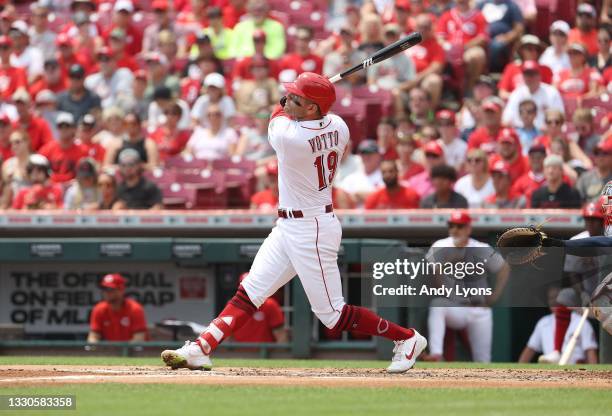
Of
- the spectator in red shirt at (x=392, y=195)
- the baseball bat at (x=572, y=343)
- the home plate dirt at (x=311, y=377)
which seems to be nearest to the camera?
the home plate dirt at (x=311, y=377)

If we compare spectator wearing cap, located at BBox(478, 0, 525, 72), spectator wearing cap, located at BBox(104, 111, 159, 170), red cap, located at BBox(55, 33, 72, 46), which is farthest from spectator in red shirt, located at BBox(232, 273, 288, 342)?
red cap, located at BBox(55, 33, 72, 46)

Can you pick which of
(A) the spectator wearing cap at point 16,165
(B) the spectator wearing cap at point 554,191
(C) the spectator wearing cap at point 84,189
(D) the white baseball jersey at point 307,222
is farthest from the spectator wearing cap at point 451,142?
(D) the white baseball jersey at point 307,222

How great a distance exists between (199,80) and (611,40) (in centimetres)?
464

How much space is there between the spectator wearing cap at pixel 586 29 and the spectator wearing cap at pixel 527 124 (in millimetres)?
1516

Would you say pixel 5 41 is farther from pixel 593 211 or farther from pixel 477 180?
pixel 593 211

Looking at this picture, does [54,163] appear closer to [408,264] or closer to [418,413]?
[408,264]

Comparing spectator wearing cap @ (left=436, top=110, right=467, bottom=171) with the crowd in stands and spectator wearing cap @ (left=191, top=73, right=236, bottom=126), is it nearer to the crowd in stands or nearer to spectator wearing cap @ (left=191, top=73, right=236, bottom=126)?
the crowd in stands

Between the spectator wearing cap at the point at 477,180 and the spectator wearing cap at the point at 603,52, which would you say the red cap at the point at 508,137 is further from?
the spectator wearing cap at the point at 603,52

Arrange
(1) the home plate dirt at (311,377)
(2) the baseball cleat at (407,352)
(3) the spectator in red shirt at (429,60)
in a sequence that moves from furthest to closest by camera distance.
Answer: (3) the spectator in red shirt at (429,60)
(2) the baseball cleat at (407,352)
(1) the home plate dirt at (311,377)

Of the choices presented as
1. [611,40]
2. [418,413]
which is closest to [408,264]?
[418,413]

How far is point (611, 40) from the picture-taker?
42.6ft

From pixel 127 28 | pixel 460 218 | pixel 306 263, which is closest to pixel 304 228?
pixel 306 263

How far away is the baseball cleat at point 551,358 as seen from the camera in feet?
31.8

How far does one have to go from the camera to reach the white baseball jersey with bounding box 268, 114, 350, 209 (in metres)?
6.97
